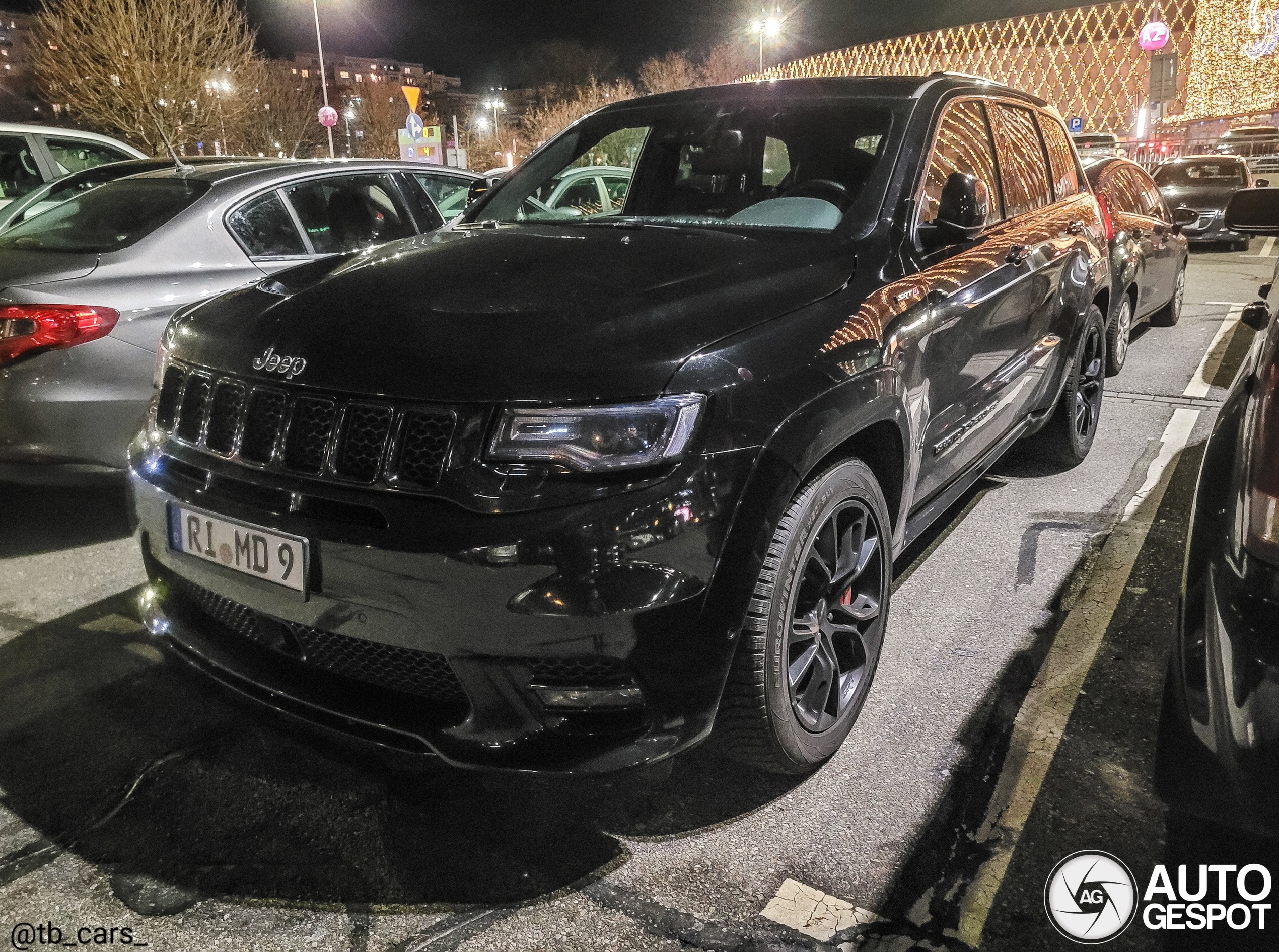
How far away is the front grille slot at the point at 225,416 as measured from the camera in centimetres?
215

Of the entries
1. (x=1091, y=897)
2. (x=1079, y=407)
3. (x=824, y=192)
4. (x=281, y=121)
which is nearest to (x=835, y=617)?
(x=1091, y=897)

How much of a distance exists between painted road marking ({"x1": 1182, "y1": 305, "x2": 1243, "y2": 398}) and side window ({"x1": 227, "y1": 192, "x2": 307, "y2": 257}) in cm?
541

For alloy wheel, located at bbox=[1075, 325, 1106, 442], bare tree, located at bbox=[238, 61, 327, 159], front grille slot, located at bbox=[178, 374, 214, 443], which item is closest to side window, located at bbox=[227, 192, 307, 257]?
front grille slot, located at bbox=[178, 374, 214, 443]

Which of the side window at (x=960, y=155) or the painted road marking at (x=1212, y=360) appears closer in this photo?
the side window at (x=960, y=155)

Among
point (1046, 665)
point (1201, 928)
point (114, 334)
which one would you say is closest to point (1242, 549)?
point (1201, 928)

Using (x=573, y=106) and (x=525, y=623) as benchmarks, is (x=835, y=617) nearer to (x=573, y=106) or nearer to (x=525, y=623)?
(x=525, y=623)

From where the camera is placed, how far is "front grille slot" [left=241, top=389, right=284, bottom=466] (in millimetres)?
2064

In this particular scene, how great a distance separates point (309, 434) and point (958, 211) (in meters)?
1.94

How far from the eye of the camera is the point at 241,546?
2.01 metres

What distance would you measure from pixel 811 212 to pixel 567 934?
207cm

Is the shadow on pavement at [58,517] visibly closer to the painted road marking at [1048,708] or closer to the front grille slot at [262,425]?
the front grille slot at [262,425]

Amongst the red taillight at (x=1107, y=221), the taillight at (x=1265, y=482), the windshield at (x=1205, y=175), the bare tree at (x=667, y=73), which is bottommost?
the taillight at (x=1265, y=482)

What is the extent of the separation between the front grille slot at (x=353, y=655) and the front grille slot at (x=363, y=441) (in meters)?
0.34

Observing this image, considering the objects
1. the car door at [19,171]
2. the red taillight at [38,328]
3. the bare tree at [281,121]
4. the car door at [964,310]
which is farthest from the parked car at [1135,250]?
the bare tree at [281,121]
